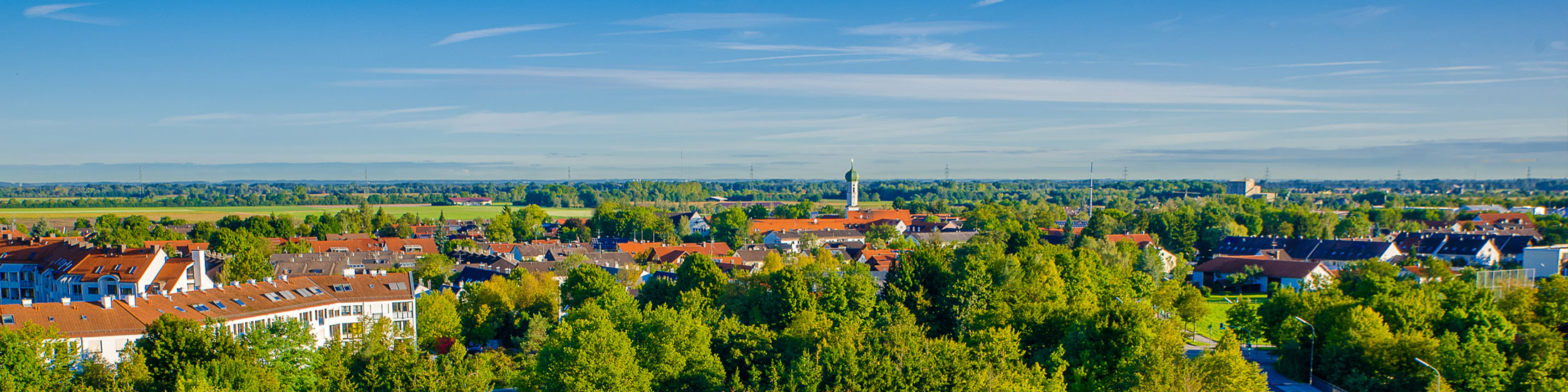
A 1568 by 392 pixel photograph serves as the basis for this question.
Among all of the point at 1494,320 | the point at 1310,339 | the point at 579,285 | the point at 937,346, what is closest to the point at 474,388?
the point at 937,346

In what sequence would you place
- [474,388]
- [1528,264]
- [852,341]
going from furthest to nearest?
[1528,264] → [852,341] → [474,388]

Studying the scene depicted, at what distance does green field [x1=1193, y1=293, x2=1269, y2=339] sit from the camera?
59281 mm

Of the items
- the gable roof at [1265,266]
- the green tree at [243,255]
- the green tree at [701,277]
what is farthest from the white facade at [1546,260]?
the green tree at [243,255]

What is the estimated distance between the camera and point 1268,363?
4784 centimetres

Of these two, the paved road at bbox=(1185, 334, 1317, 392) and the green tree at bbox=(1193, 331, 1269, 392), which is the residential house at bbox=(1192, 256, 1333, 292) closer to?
the paved road at bbox=(1185, 334, 1317, 392)

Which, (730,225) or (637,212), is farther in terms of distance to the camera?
(637,212)

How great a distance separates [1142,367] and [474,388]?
21244 millimetres

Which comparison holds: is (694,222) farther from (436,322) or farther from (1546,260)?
(436,322)

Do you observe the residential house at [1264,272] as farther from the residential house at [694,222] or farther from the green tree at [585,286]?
the residential house at [694,222]

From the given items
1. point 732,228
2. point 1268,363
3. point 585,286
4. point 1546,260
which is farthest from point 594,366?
point 732,228

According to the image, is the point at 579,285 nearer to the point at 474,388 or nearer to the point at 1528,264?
the point at 474,388

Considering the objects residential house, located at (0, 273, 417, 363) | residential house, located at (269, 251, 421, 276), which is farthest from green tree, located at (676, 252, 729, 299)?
residential house, located at (269, 251, 421, 276)

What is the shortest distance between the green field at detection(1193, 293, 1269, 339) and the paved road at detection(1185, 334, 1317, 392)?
2.02 m

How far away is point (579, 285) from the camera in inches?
2203
